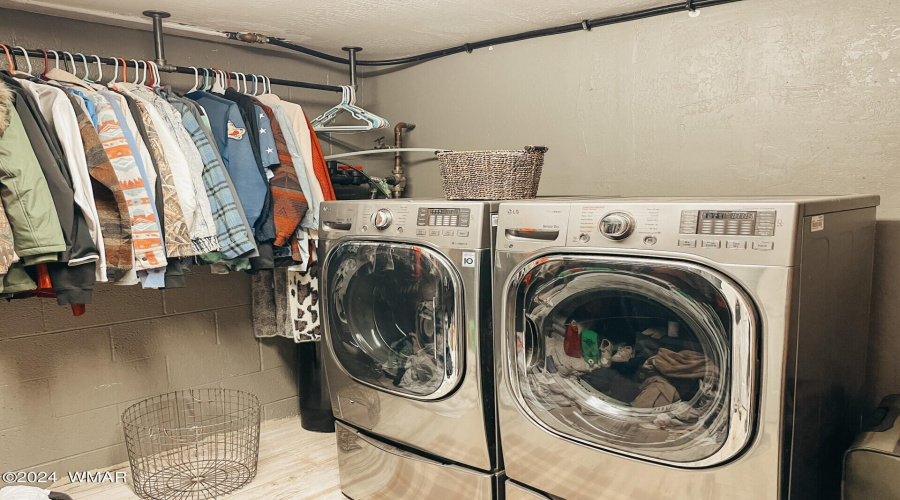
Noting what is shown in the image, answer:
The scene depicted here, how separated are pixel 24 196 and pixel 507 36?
1784 millimetres

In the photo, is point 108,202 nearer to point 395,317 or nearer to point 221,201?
point 221,201

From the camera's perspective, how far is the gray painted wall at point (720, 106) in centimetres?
174

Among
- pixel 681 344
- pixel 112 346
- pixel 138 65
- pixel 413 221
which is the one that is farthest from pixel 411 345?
pixel 138 65

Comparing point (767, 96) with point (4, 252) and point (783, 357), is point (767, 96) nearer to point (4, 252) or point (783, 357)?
point (783, 357)

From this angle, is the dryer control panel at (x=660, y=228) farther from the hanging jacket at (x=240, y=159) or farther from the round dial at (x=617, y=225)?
the hanging jacket at (x=240, y=159)

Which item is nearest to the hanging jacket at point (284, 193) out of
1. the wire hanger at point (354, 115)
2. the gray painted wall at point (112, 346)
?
the wire hanger at point (354, 115)

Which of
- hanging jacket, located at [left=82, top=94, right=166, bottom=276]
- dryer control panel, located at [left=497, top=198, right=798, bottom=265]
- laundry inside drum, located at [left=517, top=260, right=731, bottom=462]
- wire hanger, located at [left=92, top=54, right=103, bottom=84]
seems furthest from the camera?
wire hanger, located at [left=92, top=54, right=103, bottom=84]

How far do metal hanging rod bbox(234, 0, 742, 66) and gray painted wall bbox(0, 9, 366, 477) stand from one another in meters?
0.18

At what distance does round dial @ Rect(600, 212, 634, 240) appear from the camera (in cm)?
135

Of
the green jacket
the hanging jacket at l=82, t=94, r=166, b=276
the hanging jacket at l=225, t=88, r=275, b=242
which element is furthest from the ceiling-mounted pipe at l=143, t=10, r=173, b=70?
the green jacket

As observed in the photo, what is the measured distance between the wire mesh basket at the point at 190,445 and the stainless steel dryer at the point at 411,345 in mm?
509

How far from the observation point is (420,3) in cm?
208

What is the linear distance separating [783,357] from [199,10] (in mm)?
2049

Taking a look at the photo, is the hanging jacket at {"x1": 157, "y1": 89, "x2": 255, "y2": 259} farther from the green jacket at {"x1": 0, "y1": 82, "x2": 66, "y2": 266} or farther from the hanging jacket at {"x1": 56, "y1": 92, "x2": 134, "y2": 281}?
the green jacket at {"x1": 0, "y1": 82, "x2": 66, "y2": 266}
